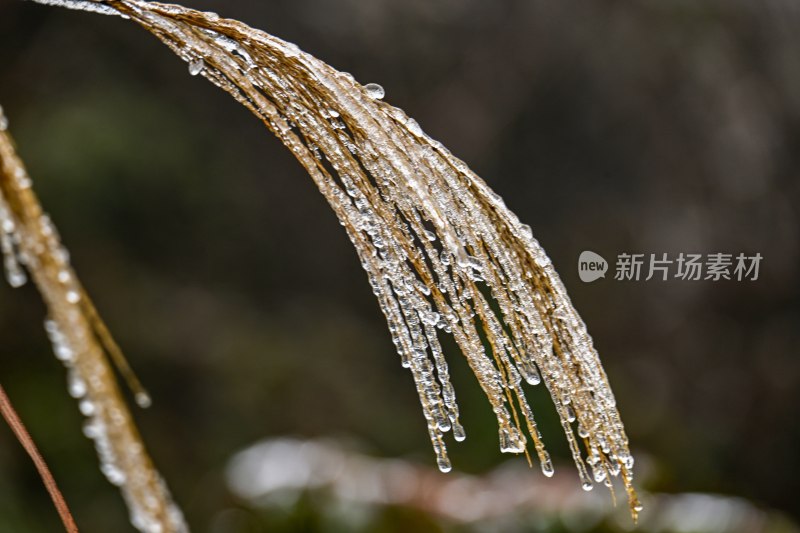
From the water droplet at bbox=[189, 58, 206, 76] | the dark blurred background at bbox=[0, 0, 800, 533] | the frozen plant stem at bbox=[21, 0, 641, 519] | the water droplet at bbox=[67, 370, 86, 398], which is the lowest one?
the water droplet at bbox=[67, 370, 86, 398]

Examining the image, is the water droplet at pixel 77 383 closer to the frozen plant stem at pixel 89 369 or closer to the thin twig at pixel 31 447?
the frozen plant stem at pixel 89 369

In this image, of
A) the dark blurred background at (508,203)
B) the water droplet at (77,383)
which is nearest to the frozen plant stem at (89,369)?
the water droplet at (77,383)

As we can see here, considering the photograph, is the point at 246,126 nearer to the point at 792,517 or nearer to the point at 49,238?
the point at 792,517

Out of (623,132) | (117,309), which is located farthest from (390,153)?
(623,132)

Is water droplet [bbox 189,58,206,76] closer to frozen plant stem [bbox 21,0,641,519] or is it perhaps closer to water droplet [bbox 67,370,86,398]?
frozen plant stem [bbox 21,0,641,519]

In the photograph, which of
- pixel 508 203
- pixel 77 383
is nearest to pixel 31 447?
pixel 77 383

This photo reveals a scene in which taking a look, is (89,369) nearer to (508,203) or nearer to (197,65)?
(197,65)

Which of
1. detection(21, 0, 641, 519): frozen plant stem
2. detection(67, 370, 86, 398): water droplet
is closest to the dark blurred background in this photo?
detection(21, 0, 641, 519): frozen plant stem
